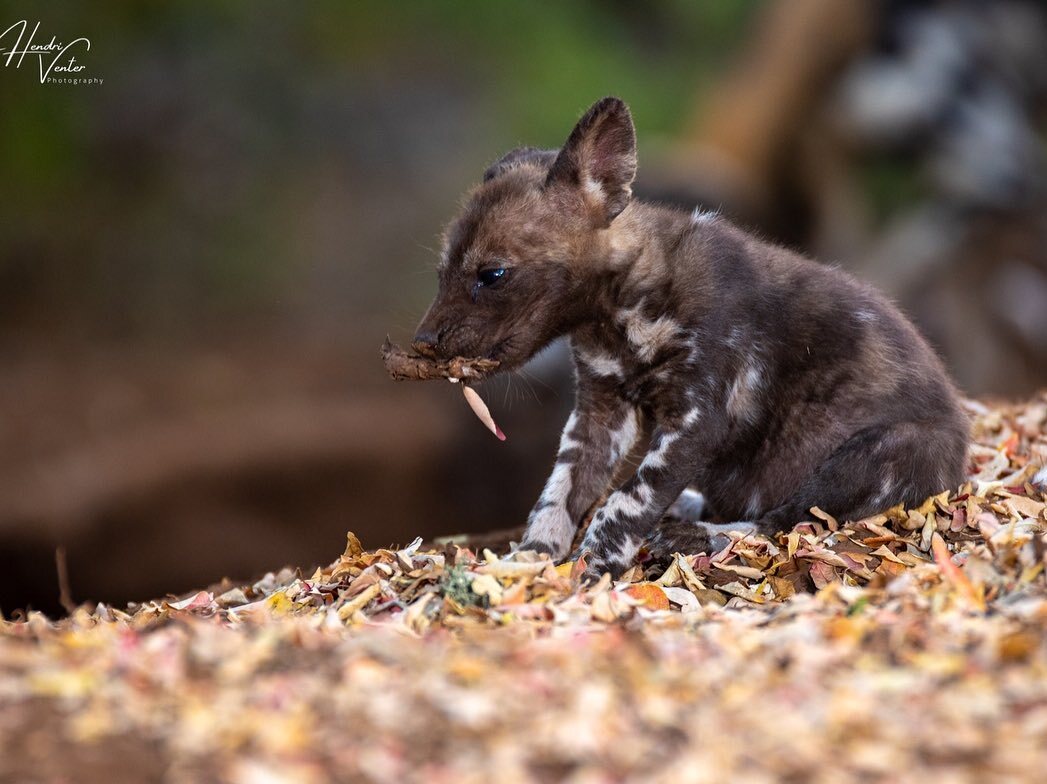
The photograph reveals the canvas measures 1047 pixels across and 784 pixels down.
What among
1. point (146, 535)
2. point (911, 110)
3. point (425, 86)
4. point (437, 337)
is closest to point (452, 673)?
point (437, 337)

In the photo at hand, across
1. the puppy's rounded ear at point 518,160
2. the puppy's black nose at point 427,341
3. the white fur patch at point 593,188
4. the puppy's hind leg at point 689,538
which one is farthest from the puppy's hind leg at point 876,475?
the puppy's rounded ear at point 518,160

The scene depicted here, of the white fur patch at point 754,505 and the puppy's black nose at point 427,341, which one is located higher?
the puppy's black nose at point 427,341

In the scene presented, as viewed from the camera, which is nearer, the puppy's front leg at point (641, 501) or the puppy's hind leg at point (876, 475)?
the puppy's front leg at point (641, 501)

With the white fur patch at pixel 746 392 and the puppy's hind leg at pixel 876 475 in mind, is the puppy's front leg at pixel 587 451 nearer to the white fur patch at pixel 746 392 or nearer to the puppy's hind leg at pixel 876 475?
the white fur patch at pixel 746 392

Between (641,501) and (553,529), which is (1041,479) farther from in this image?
(553,529)

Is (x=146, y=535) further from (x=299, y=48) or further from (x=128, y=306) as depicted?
(x=299, y=48)

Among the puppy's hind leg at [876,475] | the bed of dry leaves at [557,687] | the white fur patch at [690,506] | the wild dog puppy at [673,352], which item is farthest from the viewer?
the white fur patch at [690,506]
